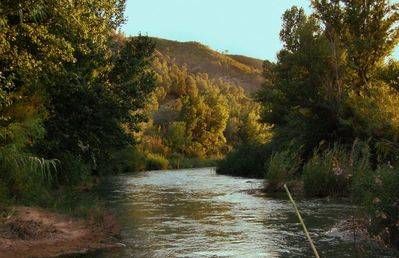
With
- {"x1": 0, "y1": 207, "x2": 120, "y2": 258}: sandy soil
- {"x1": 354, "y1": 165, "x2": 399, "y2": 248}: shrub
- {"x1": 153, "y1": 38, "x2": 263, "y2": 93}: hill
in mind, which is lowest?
{"x1": 0, "y1": 207, "x2": 120, "y2": 258}: sandy soil

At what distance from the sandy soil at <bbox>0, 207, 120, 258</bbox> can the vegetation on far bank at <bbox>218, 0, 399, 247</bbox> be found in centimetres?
1391

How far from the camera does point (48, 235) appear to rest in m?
15.3

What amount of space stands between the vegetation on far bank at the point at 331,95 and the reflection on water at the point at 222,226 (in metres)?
4.67

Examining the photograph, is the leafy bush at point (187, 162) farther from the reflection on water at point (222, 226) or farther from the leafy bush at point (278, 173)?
the reflection on water at point (222, 226)

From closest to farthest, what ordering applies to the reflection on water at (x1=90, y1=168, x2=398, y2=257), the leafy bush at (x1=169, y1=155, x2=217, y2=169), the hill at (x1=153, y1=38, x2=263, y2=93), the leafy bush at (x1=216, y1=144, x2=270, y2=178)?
the reflection on water at (x1=90, y1=168, x2=398, y2=257)
the leafy bush at (x1=216, y1=144, x2=270, y2=178)
the leafy bush at (x1=169, y1=155, x2=217, y2=169)
the hill at (x1=153, y1=38, x2=263, y2=93)

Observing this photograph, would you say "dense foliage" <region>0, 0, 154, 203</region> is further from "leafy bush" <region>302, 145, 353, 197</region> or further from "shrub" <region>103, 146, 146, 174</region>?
"shrub" <region>103, 146, 146, 174</region>

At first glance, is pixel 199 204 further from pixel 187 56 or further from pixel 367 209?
pixel 187 56

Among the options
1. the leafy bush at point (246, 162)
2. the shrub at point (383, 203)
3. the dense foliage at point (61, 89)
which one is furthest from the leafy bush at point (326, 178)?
the leafy bush at point (246, 162)

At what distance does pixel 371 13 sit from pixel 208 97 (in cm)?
5899

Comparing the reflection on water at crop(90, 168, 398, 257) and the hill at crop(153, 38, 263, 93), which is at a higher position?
the hill at crop(153, 38, 263, 93)

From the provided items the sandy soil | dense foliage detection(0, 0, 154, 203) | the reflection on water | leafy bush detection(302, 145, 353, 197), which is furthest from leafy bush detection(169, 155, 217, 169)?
the sandy soil

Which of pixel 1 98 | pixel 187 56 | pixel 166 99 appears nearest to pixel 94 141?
pixel 1 98

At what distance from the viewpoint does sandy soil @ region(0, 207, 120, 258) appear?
1393cm

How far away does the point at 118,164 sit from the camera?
5950 centimetres
